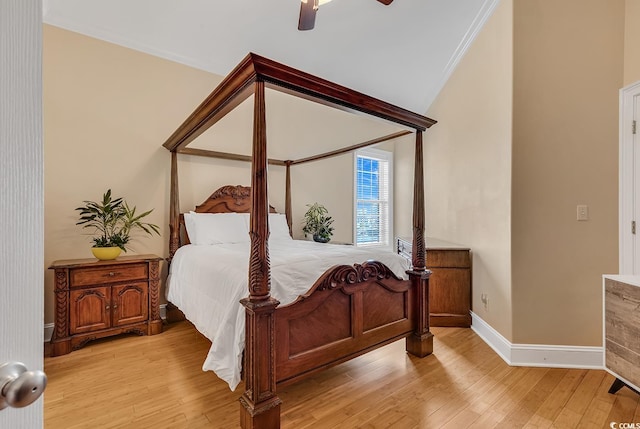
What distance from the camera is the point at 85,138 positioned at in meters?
2.98

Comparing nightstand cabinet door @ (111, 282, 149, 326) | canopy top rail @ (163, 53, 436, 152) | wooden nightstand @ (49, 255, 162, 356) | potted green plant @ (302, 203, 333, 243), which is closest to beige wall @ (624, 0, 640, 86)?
canopy top rail @ (163, 53, 436, 152)

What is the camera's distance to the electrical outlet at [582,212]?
2312mm

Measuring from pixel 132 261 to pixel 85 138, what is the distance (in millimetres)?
1366

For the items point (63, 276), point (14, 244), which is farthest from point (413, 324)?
point (63, 276)

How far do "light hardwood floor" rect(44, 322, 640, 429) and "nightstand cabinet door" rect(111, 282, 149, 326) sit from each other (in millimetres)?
311

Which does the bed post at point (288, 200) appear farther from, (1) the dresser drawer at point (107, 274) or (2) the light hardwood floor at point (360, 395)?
(2) the light hardwood floor at point (360, 395)

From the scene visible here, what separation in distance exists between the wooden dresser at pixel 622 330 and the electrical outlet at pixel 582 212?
1.85 ft

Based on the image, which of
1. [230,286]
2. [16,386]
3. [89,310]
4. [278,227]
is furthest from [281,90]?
[89,310]

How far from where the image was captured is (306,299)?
181cm

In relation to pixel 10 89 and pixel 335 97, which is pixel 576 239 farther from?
pixel 10 89

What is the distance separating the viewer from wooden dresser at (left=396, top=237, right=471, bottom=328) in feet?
10.3

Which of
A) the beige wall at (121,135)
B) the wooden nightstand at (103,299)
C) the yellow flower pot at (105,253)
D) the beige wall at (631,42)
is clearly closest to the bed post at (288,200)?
the beige wall at (121,135)

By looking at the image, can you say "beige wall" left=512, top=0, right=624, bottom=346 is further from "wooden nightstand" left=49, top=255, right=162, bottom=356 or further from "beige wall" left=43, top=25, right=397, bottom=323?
"wooden nightstand" left=49, top=255, right=162, bottom=356

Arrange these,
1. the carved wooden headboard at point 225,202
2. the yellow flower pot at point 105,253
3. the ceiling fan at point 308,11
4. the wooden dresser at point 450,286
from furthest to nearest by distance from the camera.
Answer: the carved wooden headboard at point 225,202 < the wooden dresser at point 450,286 < the yellow flower pot at point 105,253 < the ceiling fan at point 308,11
